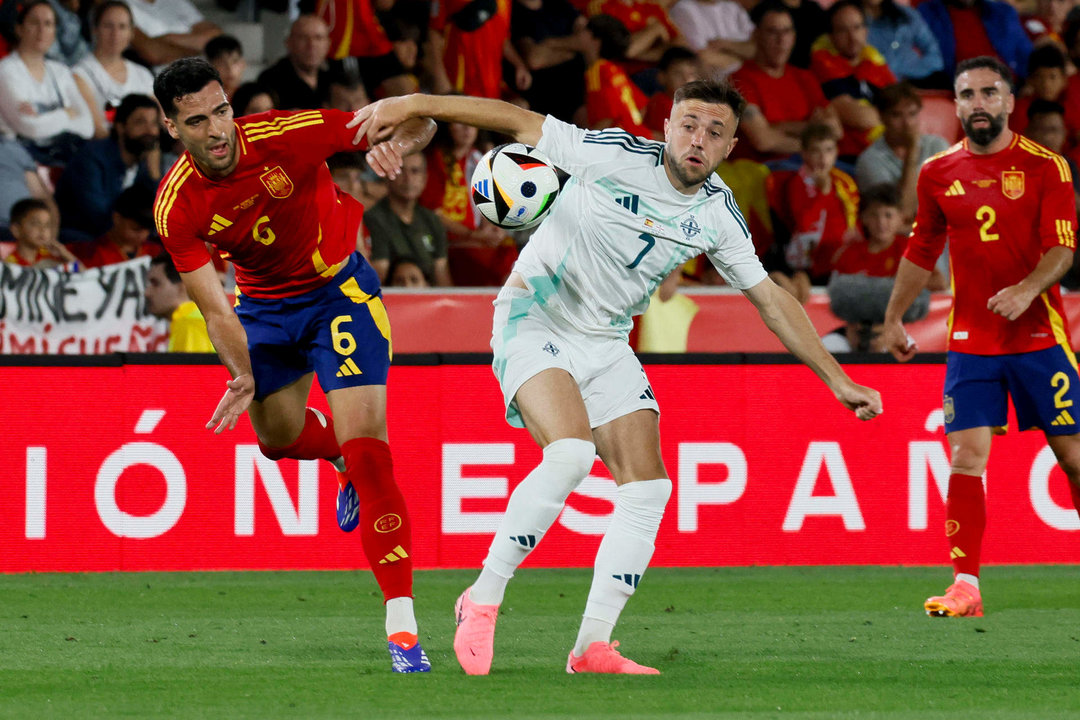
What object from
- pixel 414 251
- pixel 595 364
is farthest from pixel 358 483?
pixel 414 251

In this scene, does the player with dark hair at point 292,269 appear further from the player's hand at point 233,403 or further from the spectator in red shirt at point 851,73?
the spectator in red shirt at point 851,73

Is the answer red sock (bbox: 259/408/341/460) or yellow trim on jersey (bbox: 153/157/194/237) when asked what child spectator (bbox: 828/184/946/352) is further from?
yellow trim on jersey (bbox: 153/157/194/237)

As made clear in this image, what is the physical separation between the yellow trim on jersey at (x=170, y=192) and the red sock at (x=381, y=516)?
107cm

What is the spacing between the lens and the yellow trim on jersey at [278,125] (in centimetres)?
578

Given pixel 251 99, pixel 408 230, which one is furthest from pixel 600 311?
pixel 251 99

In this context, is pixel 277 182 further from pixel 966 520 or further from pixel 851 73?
pixel 851 73

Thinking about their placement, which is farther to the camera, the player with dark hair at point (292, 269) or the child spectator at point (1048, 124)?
the child spectator at point (1048, 124)

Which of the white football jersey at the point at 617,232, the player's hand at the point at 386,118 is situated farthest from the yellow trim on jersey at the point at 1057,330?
the player's hand at the point at 386,118

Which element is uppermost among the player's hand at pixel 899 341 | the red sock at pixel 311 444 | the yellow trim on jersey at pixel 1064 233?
the yellow trim on jersey at pixel 1064 233

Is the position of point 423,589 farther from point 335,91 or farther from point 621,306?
point 335,91

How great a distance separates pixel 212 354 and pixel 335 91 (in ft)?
10.6

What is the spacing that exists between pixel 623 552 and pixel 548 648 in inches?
32.3

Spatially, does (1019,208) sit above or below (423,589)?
above

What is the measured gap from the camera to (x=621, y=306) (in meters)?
5.59
